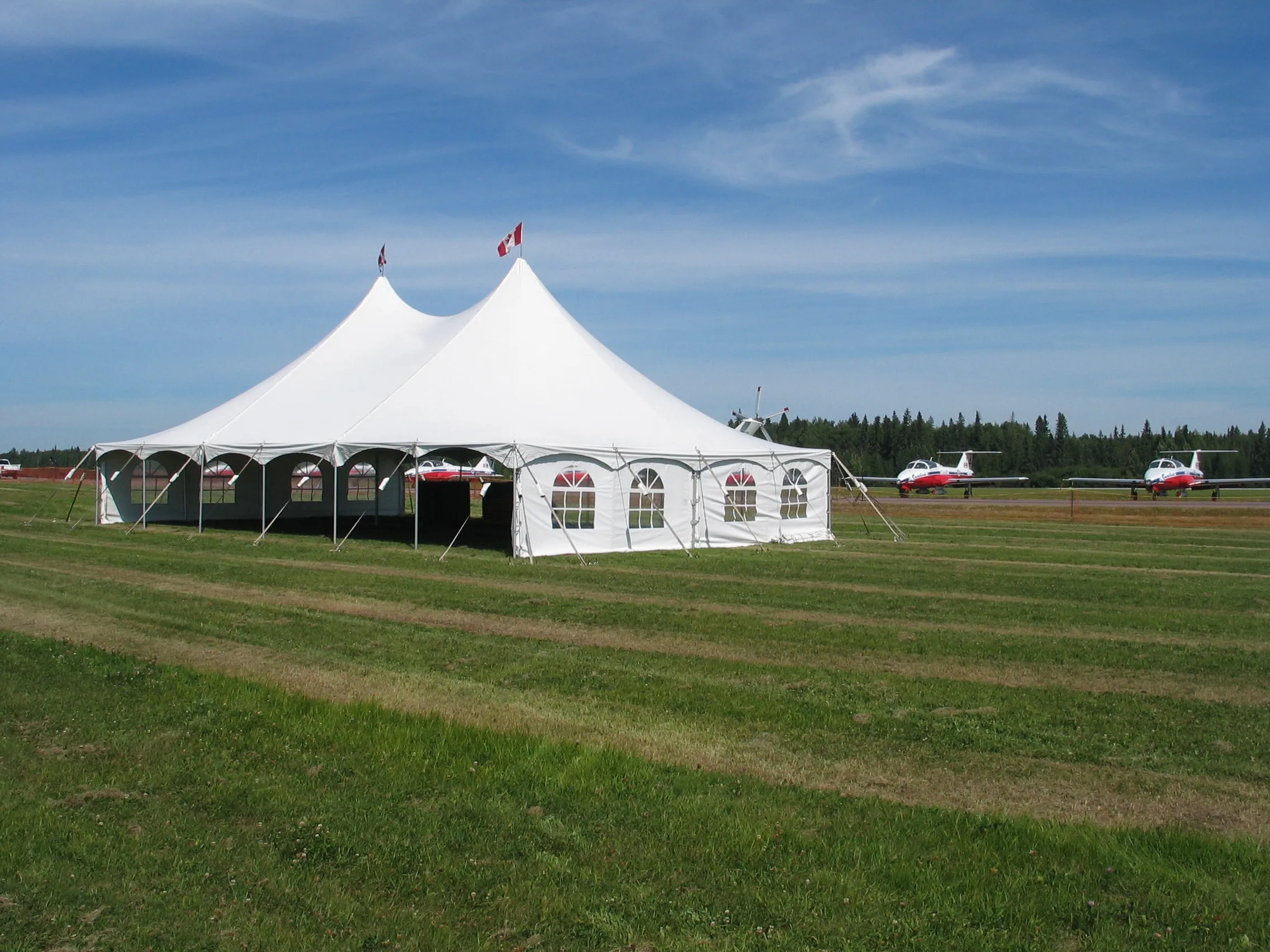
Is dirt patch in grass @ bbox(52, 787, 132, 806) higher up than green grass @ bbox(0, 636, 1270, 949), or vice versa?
dirt patch in grass @ bbox(52, 787, 132, 806)

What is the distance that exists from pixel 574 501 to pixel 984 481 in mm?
43463

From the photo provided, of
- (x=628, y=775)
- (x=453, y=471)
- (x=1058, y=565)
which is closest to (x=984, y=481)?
(x=453, y=471)

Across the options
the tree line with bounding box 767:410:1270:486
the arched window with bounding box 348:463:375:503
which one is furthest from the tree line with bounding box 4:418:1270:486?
the arched window with bounding box 348:463:375:503

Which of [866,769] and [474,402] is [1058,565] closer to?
[474,402]

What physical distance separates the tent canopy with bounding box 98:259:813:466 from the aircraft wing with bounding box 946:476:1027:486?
30.5m

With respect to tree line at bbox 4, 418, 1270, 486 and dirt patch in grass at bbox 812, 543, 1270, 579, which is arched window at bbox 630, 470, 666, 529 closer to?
dirt patch in grass at bbox 812, 543, 1270, 579

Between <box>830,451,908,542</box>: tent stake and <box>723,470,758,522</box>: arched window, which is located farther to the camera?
<box>830,451,908,542</box>: tent stake

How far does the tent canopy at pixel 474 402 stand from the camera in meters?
17.1

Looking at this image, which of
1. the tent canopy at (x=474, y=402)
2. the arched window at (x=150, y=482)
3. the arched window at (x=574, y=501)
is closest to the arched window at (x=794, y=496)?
the tent canopy at (x=474, y=402)

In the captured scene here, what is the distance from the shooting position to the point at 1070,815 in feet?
14.8

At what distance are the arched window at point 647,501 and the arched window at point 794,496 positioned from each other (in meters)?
3.09

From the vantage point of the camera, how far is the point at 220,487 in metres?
24.7

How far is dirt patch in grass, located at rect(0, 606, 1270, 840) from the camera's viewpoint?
4.60 m

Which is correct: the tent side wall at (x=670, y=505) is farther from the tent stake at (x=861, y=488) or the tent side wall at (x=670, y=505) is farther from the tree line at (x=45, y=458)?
the tree line at (x=45, y=458)
